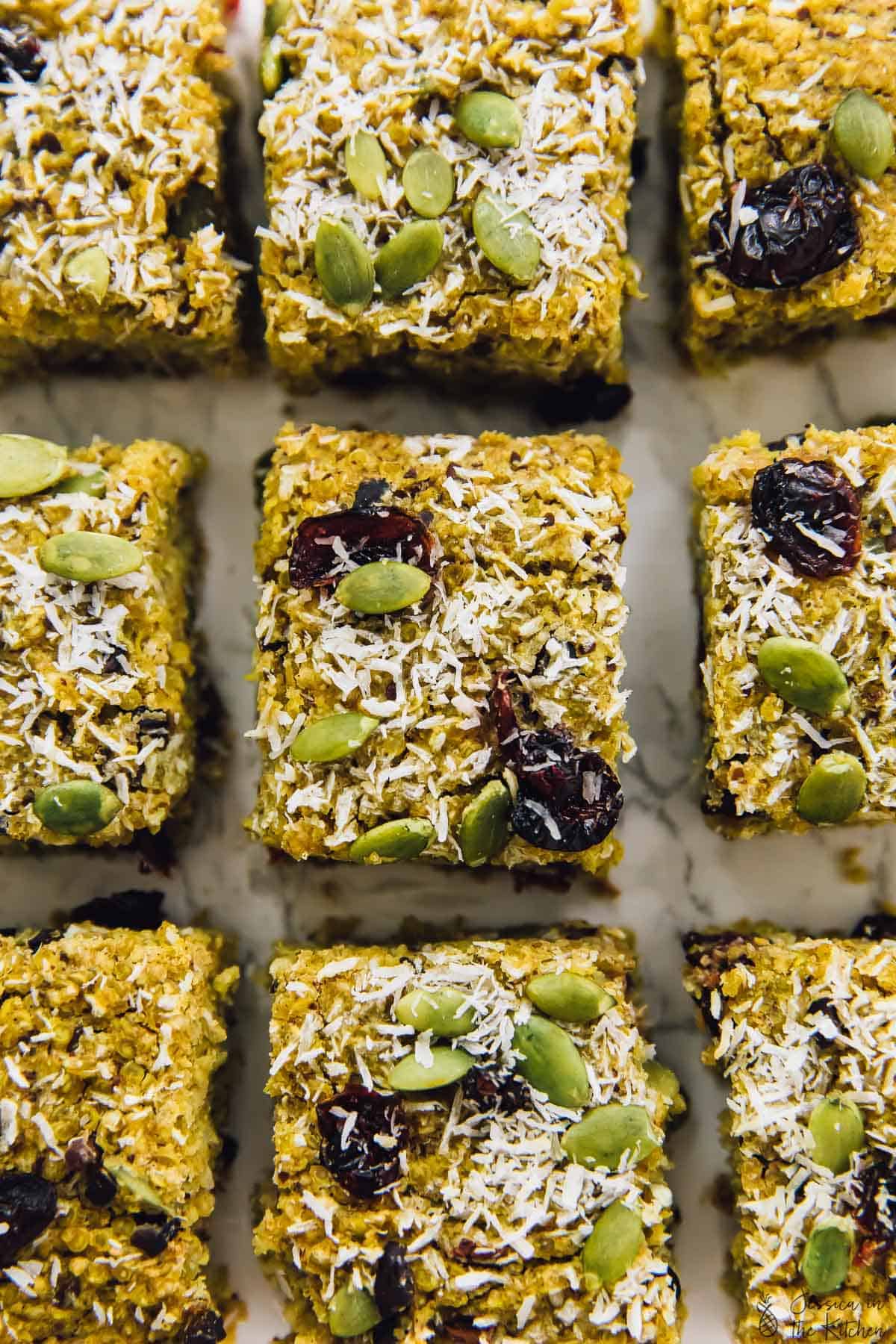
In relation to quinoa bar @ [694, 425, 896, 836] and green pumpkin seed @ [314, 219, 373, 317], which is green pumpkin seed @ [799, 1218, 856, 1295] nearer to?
quinoa bar @ [694, 425, 896, 836]

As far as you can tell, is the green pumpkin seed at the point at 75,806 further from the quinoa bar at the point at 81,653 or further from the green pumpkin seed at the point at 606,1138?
the green pumpkin seed at the point at 606,1138

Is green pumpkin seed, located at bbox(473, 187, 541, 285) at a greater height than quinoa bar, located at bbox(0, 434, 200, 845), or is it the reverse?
green pumpkin seed, located at bbox(473, 187, 541, 285)

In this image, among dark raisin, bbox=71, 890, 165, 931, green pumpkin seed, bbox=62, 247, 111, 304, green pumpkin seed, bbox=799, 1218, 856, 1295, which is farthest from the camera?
dark raisin, bbox=71, 890, 165, 931

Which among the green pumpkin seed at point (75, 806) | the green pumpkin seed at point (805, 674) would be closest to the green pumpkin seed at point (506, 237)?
the green pumpkin seed at point (805, 674)

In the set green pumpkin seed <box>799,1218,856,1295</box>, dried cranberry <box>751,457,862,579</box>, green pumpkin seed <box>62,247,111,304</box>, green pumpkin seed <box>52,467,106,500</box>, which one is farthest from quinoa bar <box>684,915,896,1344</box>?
green pumpkin seed <box>62,247,111,304</box>

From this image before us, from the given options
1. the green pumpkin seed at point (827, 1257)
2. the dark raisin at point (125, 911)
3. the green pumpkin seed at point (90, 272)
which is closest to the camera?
the green pumpkin seed at point (827, 1257)

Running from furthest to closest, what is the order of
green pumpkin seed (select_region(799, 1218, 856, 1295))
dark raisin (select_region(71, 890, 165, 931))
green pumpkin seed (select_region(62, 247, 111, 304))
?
dark raisin (select_region(71, 890, 165, 931)) < green pumpkin seed (select_region(62, 247, 111, 304)) < green pumpkin seed (select_region(799, 1218, 856, 1295))
